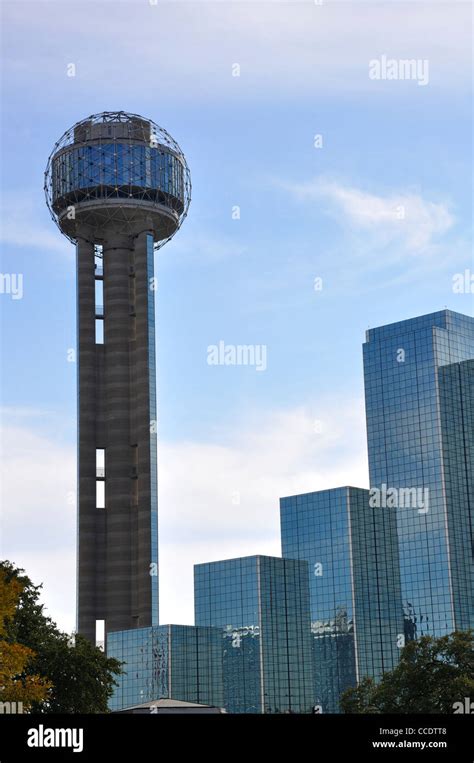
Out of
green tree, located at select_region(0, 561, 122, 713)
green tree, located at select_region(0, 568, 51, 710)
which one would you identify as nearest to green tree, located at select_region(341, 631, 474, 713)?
green tree, located at select_region(0, 561, 122, 713)

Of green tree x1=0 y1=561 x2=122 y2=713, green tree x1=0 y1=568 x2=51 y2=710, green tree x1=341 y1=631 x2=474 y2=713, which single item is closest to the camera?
A: green tree x1=0 y1=568 x2=51 y2=710

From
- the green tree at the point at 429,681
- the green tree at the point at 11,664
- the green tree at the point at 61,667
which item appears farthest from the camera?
the green tree at the point at 429,681

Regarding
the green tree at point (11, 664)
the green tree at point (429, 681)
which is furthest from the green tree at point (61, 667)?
the green tree at point (429, 681)

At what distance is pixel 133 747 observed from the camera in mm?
28500

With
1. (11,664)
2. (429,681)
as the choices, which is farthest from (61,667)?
(429,681)

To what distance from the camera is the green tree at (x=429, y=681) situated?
11494 cm

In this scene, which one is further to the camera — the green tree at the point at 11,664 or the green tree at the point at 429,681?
the green tree at the point at 429,681

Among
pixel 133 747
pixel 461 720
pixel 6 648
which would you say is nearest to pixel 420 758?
pixel 461 720

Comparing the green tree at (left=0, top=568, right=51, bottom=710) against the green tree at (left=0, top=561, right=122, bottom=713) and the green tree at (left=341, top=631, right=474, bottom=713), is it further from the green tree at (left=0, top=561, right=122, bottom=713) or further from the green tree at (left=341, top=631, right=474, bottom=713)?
the green tree at (left=341, top=631, right=474, bottom=713)

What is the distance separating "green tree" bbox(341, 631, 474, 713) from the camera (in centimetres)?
11494

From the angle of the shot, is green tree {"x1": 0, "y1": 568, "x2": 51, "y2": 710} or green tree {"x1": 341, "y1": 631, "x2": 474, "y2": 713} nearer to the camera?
green tree {"x1": 0, "y1": 568, "x2": 51, "y2": 710}

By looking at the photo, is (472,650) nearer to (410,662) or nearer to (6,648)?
(410,662)

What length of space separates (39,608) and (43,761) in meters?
84.6

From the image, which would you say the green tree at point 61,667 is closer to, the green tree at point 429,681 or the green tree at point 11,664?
the green tree at point 11,664
